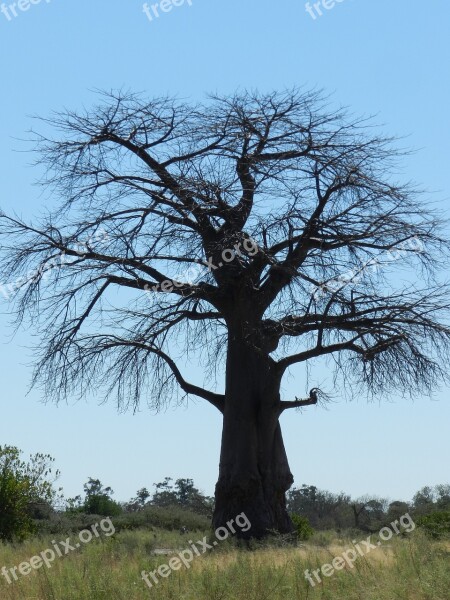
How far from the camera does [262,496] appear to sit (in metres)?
15.6

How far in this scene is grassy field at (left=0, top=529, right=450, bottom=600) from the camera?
859 cm

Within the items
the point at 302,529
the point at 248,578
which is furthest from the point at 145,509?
the point at 248,578

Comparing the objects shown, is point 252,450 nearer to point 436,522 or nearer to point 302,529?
point 302,529

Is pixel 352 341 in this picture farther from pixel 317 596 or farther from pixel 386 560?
pixel 317 596

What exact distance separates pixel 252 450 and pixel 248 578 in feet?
21.2

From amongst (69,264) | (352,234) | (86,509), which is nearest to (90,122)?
(69,264)

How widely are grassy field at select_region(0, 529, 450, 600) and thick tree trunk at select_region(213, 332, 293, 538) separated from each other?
3.82m

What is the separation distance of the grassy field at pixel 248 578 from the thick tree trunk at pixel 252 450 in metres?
3.82

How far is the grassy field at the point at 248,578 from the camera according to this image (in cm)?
859

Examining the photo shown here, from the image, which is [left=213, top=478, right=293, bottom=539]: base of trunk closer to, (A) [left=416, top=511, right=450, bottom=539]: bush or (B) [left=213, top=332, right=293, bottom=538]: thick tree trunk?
(B) [left=213, top=332, right=293, bottom=538]: thick tree trunk

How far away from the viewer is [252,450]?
15633 mm

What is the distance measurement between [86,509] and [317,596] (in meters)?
20.4

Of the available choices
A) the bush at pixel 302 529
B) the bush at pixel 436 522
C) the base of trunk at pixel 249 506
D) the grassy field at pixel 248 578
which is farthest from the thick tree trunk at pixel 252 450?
the grassy field at pixel 248 578

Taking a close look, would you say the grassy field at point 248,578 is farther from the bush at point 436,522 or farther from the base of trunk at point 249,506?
the bush at point 436,522
